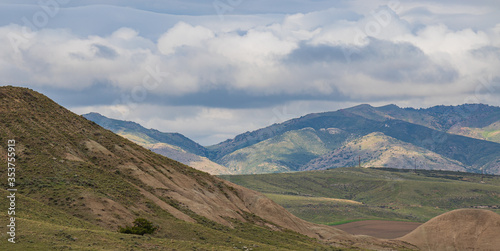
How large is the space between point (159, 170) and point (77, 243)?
5579 cm

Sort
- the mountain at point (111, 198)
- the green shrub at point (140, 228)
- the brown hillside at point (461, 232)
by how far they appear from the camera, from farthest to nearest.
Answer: the brown hillside at point (461, 232), the green shrub at point (140, 228), the mountain at point (111, 198)

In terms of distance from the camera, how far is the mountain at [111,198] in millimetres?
73062

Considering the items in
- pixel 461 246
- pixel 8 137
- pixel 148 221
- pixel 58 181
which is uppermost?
pixel 8 137

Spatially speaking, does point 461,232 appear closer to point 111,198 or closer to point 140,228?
point 111,198

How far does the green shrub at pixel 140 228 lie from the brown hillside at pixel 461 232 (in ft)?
282

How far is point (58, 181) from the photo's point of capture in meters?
91.1

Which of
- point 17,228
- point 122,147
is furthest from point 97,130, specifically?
point 17,228

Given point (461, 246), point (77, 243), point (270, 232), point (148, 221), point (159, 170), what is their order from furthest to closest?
point (461, 246), point (159, 170), point (270, 232), point (148, 221), point (77, 243)

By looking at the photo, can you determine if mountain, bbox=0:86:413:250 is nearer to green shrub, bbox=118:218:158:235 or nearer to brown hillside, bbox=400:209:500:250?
green shrub, bbox=118:218:158:235

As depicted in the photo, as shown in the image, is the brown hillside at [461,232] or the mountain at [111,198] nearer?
the mountain at [111,198]

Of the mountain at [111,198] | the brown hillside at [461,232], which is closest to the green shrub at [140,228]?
the mountain at [111,198]

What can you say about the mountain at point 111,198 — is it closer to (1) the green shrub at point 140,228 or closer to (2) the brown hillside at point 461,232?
(1) the green shrub at point 140,228

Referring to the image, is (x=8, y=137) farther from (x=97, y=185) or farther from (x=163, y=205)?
(x=163, y=205)

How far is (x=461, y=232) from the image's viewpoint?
13962cm
